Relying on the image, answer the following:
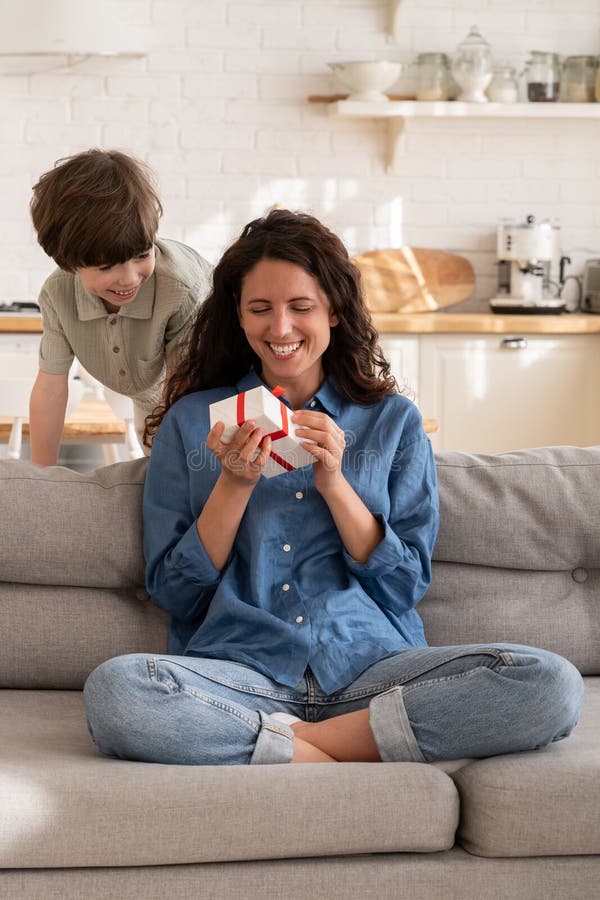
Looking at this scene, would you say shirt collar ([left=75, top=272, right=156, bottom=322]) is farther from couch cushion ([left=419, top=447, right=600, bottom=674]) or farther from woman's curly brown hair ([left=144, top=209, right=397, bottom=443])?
couch cushion ([left=419, top=447, right=600, bottom=674])

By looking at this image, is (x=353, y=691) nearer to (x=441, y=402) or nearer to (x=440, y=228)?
(x=441, y=402)

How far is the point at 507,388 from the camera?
15.7ft

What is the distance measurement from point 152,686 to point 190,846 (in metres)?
0.23

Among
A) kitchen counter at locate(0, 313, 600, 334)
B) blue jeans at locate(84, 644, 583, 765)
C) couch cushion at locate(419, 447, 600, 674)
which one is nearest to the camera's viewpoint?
blue jeans at locate(84, 644, 583, 765)

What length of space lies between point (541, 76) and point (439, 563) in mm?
3477

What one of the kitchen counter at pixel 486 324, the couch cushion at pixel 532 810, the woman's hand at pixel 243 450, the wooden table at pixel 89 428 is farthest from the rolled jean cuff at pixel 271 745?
the kitchen counter at pixel 486 324

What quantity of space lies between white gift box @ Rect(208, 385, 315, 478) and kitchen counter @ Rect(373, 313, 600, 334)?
288 cm

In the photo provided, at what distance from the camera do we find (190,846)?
5.16 feet

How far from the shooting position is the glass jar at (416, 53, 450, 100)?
499 cm

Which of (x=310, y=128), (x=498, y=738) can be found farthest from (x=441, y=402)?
(x=498, y=738)

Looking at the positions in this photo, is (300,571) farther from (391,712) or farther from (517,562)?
(517,562)

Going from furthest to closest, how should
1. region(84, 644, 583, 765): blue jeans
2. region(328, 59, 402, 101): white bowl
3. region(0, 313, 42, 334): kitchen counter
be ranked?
region(328, 59, 402, 101): white bowl
region(0, 313, 42, 334): kitchen counter
region(84, 644, 583, 765): blue jeans

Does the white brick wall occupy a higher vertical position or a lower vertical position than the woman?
higher

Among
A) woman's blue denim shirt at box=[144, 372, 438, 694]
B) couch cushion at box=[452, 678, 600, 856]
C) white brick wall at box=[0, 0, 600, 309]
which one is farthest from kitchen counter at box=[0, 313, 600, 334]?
couch cushion at box=[452, 678, 600, 856]
